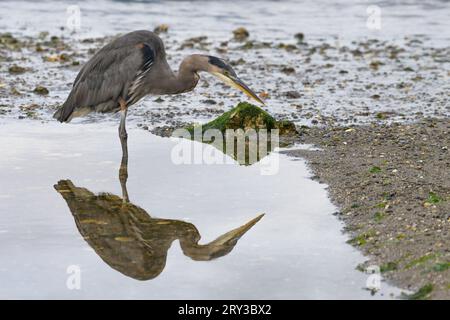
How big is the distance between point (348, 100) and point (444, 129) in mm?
2366

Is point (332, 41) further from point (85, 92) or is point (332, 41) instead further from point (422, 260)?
point (422, 260)

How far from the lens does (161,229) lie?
24.3 ft

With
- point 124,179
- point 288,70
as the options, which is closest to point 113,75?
point 124,179

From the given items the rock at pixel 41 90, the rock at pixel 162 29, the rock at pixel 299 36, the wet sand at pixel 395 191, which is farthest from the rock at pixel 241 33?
the wet sand at pixel 395 191

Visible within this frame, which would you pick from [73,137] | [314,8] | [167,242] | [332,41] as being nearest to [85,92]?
[73,137]

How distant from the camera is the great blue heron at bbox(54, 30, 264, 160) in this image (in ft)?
32.4

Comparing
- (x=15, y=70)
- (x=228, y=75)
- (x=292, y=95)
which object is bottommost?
(x=292, y=95)

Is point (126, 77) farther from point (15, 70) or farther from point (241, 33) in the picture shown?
point (241, 33)

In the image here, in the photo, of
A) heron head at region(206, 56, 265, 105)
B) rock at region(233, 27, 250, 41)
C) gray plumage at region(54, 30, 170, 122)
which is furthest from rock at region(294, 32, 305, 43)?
heron head at region(206, 56, 265, 105)

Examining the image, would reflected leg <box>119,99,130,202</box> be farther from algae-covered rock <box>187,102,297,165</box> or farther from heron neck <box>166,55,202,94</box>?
algae-covered rock <box>187,102,297,165</box>

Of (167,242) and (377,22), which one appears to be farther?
(377,22)

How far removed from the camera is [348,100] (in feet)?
43.0

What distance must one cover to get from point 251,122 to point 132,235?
12.8 feet

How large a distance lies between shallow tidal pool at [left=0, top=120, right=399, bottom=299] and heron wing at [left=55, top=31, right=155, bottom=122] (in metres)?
0.49
